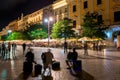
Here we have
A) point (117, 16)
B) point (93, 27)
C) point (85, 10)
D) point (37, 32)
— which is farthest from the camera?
point (37, 32)

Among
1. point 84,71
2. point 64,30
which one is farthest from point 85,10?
point 84,71

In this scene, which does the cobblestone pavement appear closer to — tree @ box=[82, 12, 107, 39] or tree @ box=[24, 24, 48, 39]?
tree @ box=[82, 12, 107, 39]

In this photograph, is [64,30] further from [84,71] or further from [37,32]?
[84,71]

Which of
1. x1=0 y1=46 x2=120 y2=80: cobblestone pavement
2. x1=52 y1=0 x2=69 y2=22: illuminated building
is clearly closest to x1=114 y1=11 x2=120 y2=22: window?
x1=52 y1=0 x2=69 y2=22: illuminated building

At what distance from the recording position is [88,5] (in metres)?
58.8

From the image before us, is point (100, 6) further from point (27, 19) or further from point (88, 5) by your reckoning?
point (27, 19)

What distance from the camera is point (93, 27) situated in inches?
2009

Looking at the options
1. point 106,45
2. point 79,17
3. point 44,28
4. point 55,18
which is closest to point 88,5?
point 79,17

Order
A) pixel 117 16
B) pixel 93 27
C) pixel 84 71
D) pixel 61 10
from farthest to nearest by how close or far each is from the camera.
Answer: pixel 61 10 < pixel 93 27 < pixel 117 16 < pixel 84 71

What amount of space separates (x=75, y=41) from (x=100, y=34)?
532 cm

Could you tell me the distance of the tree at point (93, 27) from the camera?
49656 millimetres

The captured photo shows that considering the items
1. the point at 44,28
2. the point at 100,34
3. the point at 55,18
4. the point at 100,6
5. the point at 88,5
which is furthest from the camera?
the point at 44,28

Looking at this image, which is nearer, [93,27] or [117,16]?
[117,16]

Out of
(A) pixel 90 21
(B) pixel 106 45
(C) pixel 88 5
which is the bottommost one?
(B) pixel 106 45
